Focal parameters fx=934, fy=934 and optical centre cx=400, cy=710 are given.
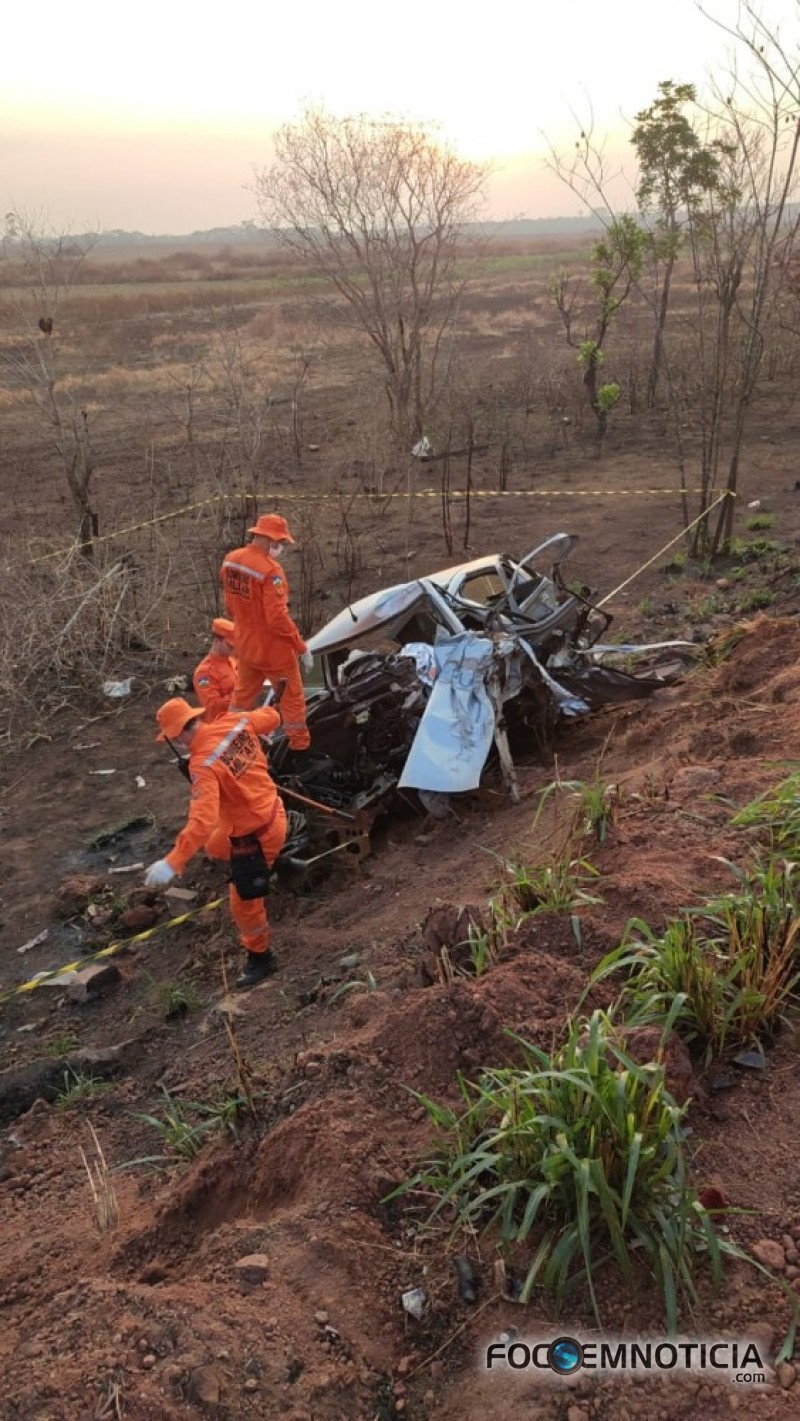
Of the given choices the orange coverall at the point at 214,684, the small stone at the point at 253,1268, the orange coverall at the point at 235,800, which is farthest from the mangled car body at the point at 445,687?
the small stone at the point at 253,1268

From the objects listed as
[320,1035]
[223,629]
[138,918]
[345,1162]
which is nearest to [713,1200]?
[345,1162]

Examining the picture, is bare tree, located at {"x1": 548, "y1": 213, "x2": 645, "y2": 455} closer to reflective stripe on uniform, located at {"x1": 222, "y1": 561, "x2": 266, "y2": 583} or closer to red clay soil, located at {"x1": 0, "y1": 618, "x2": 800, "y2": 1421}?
reflective stripe on uniform, located at {"x1": 222, "y1": 561, "x2": 266, "y2": 583}

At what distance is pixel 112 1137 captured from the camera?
3832mm

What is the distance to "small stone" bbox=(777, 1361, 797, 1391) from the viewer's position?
6.21ft

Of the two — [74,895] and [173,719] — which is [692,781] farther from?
[74,895]

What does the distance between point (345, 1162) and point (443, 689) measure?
328 cm

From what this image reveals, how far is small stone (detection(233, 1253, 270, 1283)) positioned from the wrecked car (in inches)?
123

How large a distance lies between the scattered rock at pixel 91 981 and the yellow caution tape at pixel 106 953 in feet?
0.41

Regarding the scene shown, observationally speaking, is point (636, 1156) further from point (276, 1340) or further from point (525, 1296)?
point (276, 1340)

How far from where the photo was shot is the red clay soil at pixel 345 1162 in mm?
2098

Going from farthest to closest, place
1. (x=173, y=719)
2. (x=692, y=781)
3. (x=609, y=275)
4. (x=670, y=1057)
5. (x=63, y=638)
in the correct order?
(x=609, y=275)
(x=63, y=638)
(x=173, y=719)
(x=692, y=781)
(x=670, y=1057)

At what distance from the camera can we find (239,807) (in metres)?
4.67

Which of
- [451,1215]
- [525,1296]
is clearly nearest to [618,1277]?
[525,1296]

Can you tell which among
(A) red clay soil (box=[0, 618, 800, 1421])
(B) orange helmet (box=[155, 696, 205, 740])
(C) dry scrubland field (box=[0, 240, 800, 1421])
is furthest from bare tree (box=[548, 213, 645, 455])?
(B) orange helmet (box=[155, 696, 205, 740])
